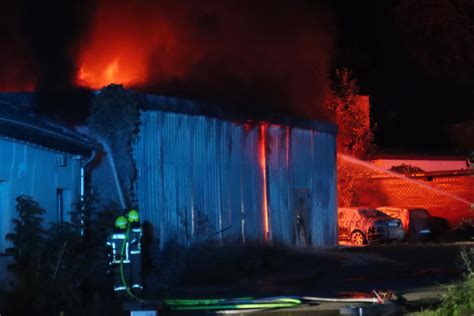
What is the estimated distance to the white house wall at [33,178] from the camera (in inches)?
538

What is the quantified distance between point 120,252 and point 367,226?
16276 millimetres

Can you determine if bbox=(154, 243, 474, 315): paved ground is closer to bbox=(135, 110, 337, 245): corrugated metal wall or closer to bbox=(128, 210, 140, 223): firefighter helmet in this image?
bbox=(135, 110, 337, 245): corrugated metal wall

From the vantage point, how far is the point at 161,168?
62.6ft

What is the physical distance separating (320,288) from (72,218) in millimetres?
4584

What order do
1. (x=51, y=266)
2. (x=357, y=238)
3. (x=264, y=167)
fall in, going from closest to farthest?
(x=51, y=266) → (x=264, y=167) → (x=357, y=238)

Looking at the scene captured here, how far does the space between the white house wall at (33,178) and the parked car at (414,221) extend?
16.6 meters

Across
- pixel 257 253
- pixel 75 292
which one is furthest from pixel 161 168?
pixel 75 292

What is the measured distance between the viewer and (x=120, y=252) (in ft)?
47.9

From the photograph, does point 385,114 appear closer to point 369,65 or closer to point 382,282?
point 369,65

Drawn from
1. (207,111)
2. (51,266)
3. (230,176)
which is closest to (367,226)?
(230,176)

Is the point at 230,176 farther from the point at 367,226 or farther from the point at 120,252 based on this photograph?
the point at 367,226

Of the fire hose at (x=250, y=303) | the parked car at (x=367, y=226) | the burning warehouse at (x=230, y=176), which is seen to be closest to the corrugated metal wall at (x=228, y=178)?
the burning warehouse at (x=230, y=176)

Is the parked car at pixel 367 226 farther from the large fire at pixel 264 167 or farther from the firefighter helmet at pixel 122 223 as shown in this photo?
the firefighter helmet at pixel 122 223

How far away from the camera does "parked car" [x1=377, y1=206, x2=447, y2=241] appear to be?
31.0m
